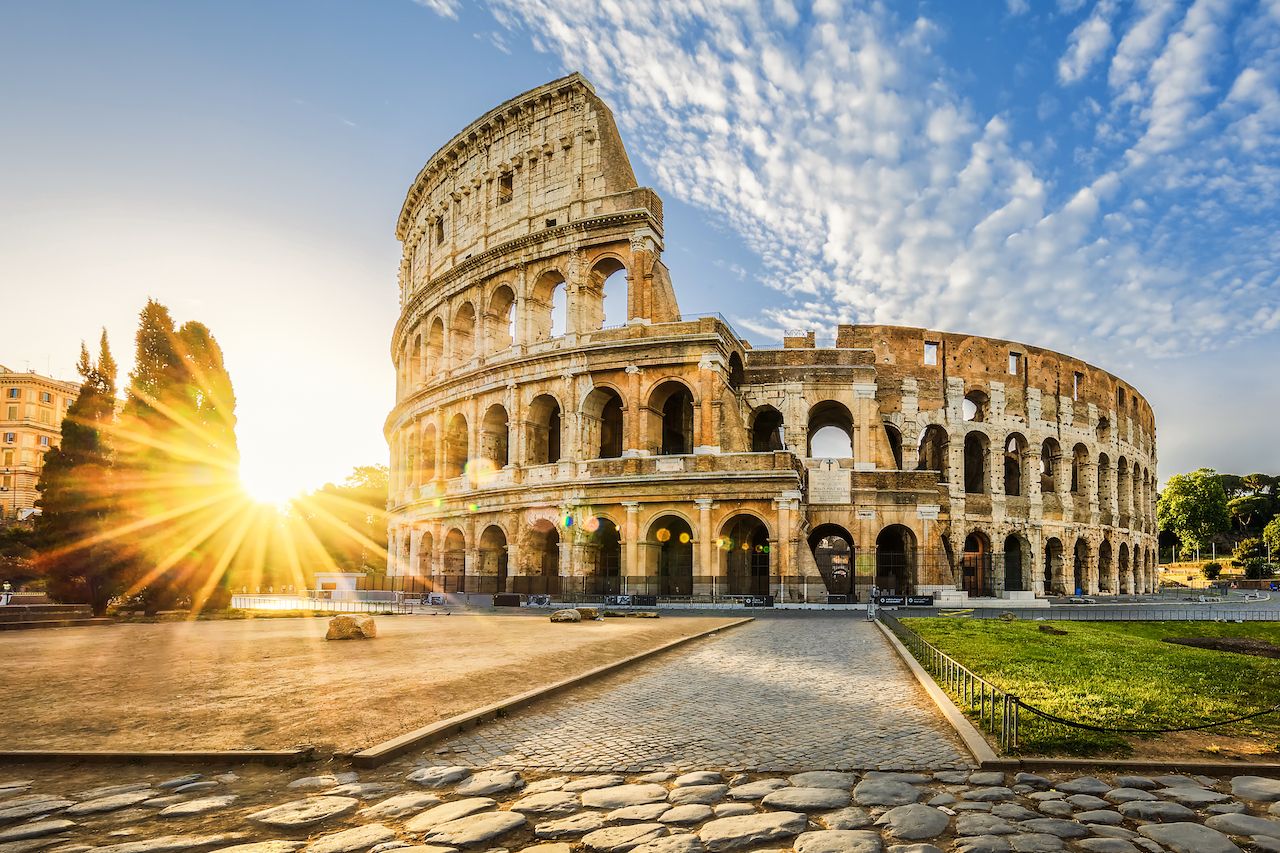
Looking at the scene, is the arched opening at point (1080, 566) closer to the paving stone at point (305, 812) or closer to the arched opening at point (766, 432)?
the arched opening at point (766, 432)

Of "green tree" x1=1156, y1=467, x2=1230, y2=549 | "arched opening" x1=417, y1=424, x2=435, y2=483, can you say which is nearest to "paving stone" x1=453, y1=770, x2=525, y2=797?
"arched opening" x1=417, y1=424, x2=435, y2=483

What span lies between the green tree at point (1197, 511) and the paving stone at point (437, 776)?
95.0m

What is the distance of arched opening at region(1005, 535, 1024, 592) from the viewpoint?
1662 inches

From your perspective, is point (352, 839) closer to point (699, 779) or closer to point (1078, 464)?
point (699, 779)

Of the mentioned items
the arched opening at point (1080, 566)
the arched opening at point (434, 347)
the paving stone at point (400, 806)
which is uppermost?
the arched opening at point (434, 347)

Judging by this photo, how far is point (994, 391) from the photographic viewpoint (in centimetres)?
4197

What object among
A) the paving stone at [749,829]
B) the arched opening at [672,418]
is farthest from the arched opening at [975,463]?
the paving stone at [749,829]

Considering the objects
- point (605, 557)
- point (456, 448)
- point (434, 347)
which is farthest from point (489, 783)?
point (434, 347)

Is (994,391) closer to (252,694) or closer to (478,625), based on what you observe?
(478,625)

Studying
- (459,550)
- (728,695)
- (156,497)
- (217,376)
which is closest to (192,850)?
(728,695)

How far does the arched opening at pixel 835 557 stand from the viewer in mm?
36938

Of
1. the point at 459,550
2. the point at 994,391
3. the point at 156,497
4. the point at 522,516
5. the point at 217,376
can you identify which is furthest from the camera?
the point at 994,391

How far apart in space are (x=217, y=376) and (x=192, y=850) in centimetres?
2755

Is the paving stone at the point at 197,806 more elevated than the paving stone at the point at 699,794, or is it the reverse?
the paving stone at the point at 699,794
